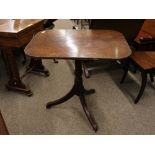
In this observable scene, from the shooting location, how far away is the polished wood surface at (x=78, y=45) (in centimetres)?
125

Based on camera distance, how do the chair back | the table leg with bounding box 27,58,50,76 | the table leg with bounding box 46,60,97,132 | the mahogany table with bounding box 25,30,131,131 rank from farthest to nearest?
the table leg with bounding box 27,58,50,76 → the chair back → the table leg with bounding box 46,60,97,132 → the mahogany table with bounding box 25,30,131,131

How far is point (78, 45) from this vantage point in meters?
1.39

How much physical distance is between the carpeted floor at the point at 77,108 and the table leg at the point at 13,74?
74mm

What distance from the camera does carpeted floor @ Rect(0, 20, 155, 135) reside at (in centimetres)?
177

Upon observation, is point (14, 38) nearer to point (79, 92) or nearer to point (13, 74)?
point (13, 74)

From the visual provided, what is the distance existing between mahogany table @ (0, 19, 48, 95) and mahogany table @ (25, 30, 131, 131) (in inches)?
14.5

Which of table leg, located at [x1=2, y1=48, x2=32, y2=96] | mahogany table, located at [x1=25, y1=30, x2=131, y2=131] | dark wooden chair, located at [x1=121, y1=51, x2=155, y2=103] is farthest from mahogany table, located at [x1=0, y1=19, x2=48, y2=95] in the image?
dark wooden chair, located at [x1=121, y1=51, x2=155, y2=103]

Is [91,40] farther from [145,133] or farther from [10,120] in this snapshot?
[10,120]

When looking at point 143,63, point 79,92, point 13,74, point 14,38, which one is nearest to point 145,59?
point 143,63

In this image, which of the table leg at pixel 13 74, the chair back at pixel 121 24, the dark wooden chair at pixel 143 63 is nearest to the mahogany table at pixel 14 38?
the table leg at pixel 13 74

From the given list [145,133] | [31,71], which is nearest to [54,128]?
[145,133]

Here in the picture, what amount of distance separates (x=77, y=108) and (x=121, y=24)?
1130 mm

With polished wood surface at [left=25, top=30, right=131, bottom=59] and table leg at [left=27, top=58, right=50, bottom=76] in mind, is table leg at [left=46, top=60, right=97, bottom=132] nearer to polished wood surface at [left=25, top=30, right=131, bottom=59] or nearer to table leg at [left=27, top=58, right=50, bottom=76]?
polished wood surface at [left=25, top=30, right=131, bottom=59]
